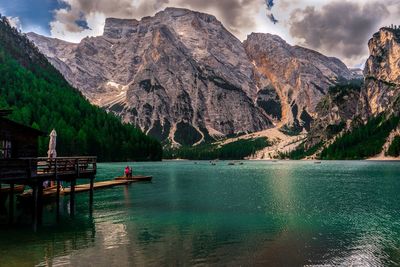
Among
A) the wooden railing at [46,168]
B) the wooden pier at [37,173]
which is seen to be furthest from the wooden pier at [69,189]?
the wooden railing at [46,168]

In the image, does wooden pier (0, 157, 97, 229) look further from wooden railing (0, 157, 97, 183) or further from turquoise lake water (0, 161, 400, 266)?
turquoise lake water (0, 161, 400, 266)

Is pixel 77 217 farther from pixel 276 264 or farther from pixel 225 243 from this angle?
pixel 276 264

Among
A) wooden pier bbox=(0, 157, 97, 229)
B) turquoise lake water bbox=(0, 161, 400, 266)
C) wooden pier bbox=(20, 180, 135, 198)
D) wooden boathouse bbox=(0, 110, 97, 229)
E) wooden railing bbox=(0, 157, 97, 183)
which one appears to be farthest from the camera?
wooden pier bbox=(20, 180, 135, 198)

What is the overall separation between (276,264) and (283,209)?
2845cm

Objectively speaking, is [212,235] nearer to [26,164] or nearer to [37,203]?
[26,164]

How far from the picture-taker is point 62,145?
195m

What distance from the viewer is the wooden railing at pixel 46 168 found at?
39250 millimetres

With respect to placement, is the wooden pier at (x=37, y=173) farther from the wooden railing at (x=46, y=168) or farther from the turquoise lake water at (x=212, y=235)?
the turquoise lake water at (x=212, y=235)

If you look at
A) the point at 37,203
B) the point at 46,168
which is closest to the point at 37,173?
the point at 46,168

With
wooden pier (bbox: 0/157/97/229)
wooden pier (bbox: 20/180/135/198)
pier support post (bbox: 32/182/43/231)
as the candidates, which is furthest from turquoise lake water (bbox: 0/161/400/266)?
wooden pier (bbox: 0/157/97/229)

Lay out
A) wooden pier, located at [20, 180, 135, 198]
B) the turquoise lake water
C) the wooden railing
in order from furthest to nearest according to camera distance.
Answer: wooden pier, located at [20, 180, 135, 198], the wooden railing, the turquoise lake water

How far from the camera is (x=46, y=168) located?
4691 centimetres

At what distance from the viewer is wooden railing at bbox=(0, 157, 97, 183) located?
3925cm

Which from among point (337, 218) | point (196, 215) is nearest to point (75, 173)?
point (196, 215)
